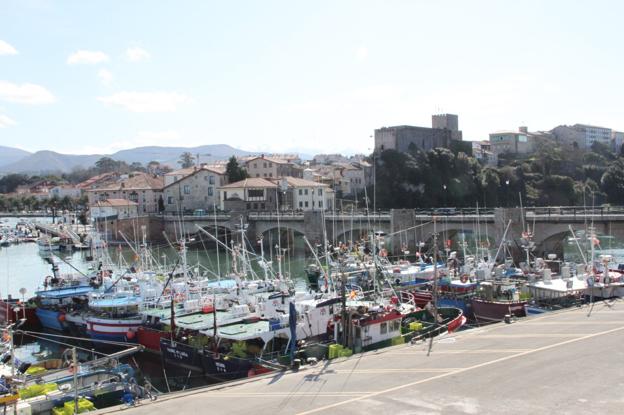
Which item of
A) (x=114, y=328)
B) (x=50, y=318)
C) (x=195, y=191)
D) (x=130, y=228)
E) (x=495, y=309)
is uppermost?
(x=195, y=191)

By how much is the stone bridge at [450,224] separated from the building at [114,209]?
14.6 metres

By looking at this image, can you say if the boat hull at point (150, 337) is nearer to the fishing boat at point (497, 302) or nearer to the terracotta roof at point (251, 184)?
the fishing boat at point (497, 302)

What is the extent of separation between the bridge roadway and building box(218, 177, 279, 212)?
66966 mm

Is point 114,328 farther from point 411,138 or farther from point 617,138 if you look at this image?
point 617,138

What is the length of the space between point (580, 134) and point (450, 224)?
457 feet

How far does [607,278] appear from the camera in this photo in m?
34.8

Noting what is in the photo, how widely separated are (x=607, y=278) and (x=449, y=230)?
33.6 metres

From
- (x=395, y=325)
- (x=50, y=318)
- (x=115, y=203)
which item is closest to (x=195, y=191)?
(x=115, y=203)

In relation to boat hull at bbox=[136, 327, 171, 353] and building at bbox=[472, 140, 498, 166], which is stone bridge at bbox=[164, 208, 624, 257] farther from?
building at bbox=[472, 140, 498, 166]

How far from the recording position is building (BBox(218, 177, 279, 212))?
89.9 meters

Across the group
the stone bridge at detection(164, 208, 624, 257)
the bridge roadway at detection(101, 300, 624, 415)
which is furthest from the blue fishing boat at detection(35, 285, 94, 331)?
the bridge roadway at detection(101, 300, 624, 415)

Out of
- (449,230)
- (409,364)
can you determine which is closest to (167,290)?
(409,364)

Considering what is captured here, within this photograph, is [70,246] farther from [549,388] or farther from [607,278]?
[549,388]

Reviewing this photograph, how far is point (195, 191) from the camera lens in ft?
336
